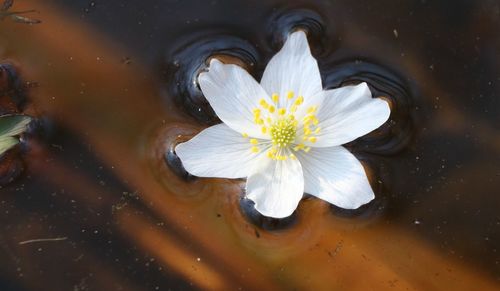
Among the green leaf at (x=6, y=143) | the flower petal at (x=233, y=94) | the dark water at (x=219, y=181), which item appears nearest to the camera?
the flower petal at (x=233, y=94)

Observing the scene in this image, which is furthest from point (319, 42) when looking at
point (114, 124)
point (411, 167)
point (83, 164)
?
point (83, 164)

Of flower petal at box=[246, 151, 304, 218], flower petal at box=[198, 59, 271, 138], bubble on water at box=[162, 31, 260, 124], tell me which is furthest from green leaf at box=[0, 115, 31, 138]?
flower petal at box=[246, 151, 304, 218]

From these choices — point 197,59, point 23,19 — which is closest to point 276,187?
point 197,59

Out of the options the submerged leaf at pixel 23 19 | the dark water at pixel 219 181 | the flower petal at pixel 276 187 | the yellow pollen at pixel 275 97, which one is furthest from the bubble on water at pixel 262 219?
the submerged leaf at pixel 23 19

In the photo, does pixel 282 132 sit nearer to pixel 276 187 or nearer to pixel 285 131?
pixel 285 131

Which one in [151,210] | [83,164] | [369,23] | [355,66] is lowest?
[151,210]

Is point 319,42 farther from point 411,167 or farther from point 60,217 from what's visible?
point 60,217

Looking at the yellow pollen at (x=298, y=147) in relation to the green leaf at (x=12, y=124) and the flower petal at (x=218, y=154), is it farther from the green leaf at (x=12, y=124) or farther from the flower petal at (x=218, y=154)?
the green leaf at (x=12, y=124)
